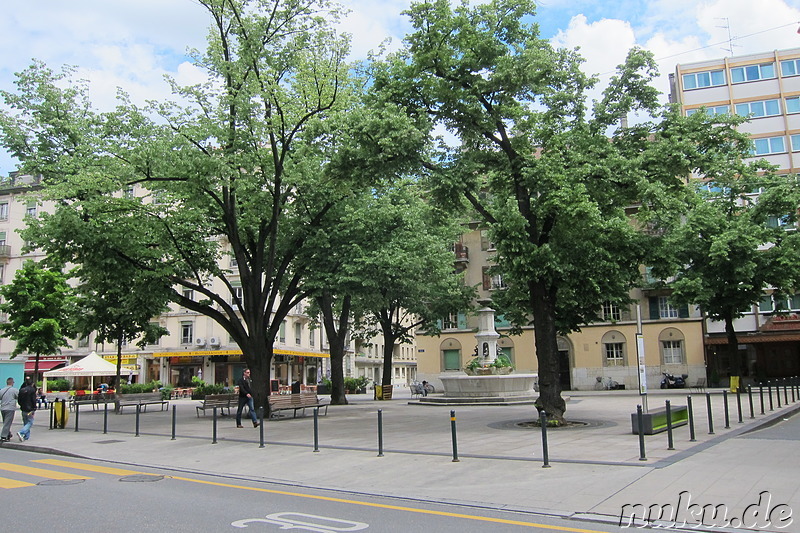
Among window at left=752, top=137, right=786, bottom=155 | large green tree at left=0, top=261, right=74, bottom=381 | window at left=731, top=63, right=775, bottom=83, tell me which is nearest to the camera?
large green tree at left=0, top=261, right=74, bottom=381

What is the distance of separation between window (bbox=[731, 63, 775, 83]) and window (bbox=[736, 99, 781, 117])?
1885 millimetres

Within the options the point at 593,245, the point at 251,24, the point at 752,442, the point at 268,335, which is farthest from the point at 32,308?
the point at 752,442

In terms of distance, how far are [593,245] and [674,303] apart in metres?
19.2

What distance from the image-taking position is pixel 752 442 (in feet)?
42.3

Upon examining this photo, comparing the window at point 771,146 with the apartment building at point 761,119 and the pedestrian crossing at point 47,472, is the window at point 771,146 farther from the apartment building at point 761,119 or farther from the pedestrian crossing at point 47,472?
the pedestrian crossing at point 47,472

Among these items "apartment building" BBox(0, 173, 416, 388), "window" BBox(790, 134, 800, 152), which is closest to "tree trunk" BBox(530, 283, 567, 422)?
"apartment building" BBox(0, 173, 416, 388)

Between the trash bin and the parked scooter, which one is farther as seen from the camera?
the parked scooter

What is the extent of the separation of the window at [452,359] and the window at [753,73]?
97.3 ft

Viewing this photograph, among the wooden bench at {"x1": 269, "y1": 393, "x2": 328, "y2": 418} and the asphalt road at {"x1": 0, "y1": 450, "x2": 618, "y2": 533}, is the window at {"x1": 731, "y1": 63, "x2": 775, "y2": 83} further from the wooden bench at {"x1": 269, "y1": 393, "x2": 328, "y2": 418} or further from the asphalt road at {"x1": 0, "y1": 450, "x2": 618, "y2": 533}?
the asphalt road at {"x1": 0, "y1": 450, "x2": 618, "y2": 533}

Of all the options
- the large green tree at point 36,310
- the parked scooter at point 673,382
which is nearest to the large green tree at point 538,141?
the large green tree at point 36,310

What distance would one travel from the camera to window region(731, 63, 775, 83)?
4612 centimetres

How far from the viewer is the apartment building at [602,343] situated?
4412cm

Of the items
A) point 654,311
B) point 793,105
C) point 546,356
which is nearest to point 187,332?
point 654,311

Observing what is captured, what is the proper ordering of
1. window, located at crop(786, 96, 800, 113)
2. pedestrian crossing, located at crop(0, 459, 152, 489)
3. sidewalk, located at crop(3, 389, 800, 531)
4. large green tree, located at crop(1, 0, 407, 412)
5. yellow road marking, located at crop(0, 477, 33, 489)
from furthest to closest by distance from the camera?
window, located at crop(786, 96, 800, 113) < large green tree, located at crop(1, 0, 407, 412) < pedestrian crossing, located at crop(0, 459, 152, 489) < yellow road marking, located at crop(0, 477, 33, 489) < sidewalk, located at crop(3, 389, 800, 531)
